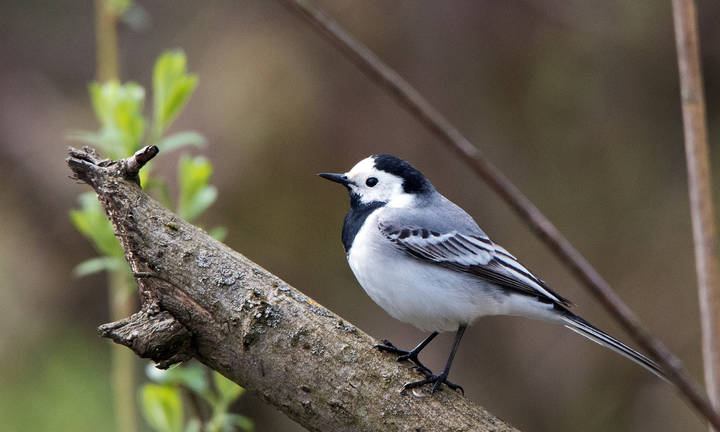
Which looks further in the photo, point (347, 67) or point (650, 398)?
→ point (347, 67)

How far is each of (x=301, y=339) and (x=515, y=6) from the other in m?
3.59

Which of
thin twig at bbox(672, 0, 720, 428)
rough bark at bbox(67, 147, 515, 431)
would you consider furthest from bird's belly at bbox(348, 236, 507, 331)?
thin twig at bbox(672, 0, 720, 428)

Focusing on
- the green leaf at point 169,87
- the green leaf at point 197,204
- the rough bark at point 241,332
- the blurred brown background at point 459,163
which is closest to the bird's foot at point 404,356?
the rough bark at point 241,332

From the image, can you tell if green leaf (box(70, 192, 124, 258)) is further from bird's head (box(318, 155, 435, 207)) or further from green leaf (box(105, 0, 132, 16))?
bird's head (box(318, 155, 435, 207))

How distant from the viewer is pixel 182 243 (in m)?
1.96

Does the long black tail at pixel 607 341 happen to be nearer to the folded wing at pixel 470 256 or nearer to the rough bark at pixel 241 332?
the folded wing at pixel 470 256

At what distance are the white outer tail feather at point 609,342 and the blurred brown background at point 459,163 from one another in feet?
6.93

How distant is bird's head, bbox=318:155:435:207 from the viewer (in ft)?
9.17

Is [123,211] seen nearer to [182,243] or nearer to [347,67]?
[182,243]

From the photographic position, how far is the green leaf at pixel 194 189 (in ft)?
6.97

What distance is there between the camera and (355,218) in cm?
280

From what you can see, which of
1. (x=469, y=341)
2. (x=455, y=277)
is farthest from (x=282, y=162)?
(x=455, y=277)

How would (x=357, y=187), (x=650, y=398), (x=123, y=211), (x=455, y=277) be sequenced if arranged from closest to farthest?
1. (x=123, y=211)
2. (x=455, y=277)
3. (x=357, y=187)
4. (x=650, y=398)

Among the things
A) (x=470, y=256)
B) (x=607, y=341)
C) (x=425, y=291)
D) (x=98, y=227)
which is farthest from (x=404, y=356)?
(x=98, y=227)
